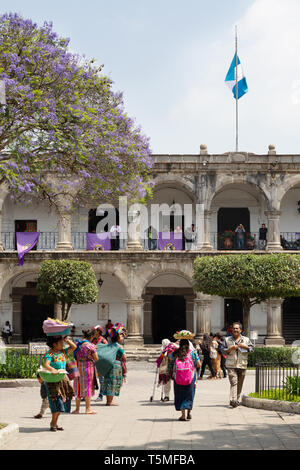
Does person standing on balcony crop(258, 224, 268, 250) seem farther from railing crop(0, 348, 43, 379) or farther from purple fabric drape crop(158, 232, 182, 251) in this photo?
railing crop(0, 348, 43, 379)

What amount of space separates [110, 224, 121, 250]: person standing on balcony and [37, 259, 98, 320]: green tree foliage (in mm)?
3259

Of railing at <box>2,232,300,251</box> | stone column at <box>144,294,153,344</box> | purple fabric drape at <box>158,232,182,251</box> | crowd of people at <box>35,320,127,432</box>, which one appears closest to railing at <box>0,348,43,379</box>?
crowd of people at <box>35,320,127,432</box>

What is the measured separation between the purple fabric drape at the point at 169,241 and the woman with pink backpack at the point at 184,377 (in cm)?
1606

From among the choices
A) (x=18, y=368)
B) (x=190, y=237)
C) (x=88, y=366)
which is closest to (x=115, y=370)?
(x=88, y=366)

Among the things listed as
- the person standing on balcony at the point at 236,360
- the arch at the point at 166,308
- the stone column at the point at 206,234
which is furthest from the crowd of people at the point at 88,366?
the arch at the point at 166,308

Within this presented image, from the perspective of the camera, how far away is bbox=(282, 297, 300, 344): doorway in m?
28.8

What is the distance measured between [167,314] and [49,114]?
1666cm

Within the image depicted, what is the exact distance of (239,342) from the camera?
1279cm

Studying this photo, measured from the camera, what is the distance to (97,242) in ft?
89.9

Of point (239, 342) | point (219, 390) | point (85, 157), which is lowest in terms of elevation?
point (219, 390)

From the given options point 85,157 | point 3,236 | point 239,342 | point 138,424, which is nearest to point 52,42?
point 85,157

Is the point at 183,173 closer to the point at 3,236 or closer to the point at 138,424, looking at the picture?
the point at 3,236

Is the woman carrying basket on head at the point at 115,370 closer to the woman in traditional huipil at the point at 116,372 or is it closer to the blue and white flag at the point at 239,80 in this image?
the woman in traditional huipil at the point at 116,372

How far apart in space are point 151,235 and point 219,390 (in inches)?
492
